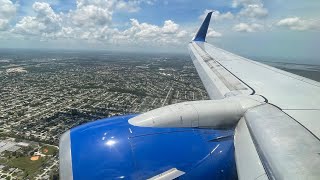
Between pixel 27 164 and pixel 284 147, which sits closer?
pixel 284 147

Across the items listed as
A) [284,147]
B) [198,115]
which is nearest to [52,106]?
[198,115]

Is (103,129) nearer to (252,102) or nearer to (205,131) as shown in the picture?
(205,131)

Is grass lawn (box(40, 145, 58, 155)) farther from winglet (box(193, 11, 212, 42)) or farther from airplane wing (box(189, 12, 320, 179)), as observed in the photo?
airplane wing (box(189, 12, 320, 179))

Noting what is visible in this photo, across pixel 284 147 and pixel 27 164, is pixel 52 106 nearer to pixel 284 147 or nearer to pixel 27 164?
pixel 27 164

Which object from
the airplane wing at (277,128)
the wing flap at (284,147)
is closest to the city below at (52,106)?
the airplane wing at (277,128)

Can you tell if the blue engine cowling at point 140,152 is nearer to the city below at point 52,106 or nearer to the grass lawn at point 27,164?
the city below at point 52,106
